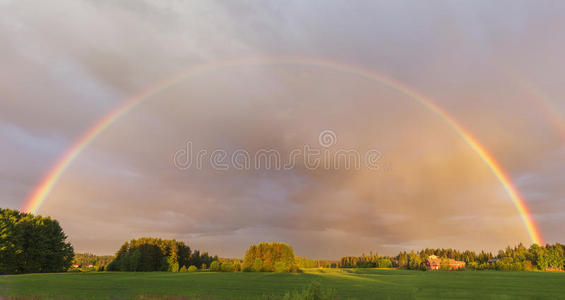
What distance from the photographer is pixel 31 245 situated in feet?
320

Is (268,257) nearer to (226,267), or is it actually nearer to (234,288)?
(226,267)

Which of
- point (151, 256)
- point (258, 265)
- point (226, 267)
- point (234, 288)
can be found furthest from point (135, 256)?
point (234, 288)

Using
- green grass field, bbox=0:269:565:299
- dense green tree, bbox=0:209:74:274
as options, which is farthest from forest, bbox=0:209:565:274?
green grass field, bbox=0:269:565:299

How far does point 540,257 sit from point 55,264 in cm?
23512

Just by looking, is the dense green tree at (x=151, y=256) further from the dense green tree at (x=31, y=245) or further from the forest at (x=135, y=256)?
the dense green tree at (x=31, y=245)

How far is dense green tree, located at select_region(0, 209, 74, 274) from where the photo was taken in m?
88.7

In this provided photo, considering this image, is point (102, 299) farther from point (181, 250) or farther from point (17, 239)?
point (181, 250)

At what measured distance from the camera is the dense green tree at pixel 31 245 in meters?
88.7

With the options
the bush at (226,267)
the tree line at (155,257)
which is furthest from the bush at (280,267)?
the tree line at (155,257)

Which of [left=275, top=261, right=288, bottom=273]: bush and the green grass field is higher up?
A: the green grass field

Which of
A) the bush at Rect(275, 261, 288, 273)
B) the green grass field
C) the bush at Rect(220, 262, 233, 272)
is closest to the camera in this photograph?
the green grass field

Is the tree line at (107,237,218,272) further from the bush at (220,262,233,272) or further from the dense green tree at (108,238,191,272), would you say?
the bush at (220,262,233,272)

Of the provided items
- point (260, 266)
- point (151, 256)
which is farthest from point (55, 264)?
point (260, 266)

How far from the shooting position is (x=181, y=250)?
162 meters
